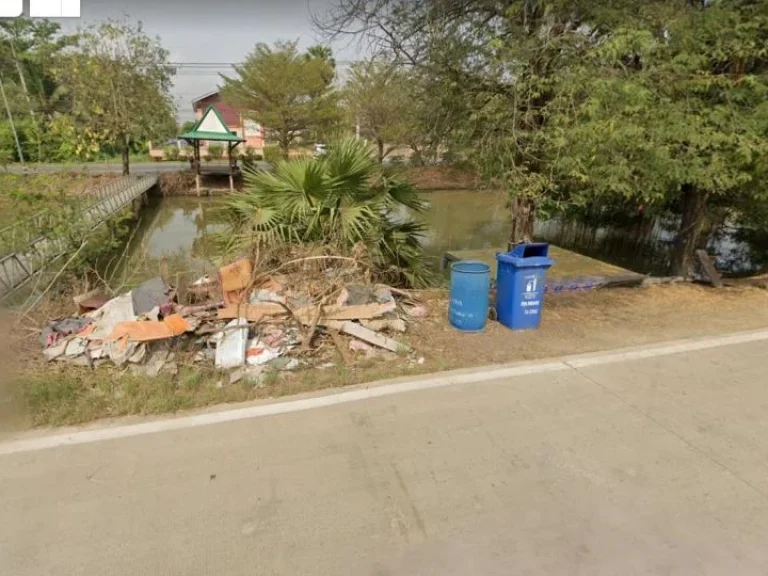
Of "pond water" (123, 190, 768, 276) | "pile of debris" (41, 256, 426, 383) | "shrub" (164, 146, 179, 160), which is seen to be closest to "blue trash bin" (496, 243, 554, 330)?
"pile of debris" (41, 256, 426, 383)

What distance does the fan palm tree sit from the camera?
587 centimetres

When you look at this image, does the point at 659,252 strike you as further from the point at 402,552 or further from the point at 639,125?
the point at 402,552

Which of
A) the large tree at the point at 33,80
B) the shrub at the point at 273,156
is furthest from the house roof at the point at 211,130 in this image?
the large tree at the point at 33,80

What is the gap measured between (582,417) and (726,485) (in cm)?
92

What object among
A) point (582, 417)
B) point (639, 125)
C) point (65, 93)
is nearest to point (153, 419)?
point (582, 417)

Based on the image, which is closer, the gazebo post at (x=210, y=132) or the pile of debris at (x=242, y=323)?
the pile of debris at (x=242, y=323)

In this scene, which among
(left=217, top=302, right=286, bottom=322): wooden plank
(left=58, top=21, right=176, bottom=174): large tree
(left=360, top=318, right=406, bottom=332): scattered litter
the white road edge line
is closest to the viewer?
the white road edge line

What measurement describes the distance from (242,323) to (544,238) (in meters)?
11.8

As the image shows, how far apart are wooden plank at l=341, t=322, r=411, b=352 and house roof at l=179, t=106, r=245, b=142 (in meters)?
20.8

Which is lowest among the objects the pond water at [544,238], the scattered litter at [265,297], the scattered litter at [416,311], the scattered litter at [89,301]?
the pond water at [544,238]

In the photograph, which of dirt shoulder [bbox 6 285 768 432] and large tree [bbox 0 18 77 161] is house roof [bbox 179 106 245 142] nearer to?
large tree [bbox 0 18 77 161]

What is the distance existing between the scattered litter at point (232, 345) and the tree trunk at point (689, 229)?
298 inches

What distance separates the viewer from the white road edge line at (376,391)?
124 inches

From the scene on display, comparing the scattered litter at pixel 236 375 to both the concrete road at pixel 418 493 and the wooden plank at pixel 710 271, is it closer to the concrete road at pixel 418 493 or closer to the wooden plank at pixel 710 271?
the concrete road at pixel 418 493
